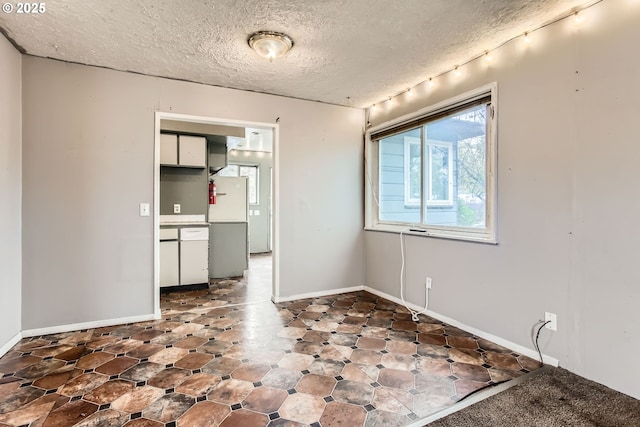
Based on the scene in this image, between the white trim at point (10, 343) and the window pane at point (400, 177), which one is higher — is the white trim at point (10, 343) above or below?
below

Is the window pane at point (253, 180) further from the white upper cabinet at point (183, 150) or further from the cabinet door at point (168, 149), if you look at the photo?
the cabinet door at point (168, 149)

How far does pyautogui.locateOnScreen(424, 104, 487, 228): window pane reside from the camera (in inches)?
114

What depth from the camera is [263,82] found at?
3314mm

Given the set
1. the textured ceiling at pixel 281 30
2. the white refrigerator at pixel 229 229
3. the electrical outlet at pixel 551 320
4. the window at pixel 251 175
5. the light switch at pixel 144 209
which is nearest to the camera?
the textured ceiling at pixel 281 30

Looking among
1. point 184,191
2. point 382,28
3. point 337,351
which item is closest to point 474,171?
point 382,28

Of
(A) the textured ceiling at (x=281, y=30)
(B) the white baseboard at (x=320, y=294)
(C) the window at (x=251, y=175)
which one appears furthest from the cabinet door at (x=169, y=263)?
(C) the window at (x=251, y=175)

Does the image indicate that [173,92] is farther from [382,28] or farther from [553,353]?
[553,353]

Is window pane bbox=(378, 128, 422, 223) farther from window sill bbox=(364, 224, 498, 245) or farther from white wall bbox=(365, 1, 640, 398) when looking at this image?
white wall bbox=(365, 1, 640, 398)

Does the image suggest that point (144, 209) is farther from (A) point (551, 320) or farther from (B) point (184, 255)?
(A) point (551, 320)

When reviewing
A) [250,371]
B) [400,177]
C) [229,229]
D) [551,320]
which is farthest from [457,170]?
[229,229]

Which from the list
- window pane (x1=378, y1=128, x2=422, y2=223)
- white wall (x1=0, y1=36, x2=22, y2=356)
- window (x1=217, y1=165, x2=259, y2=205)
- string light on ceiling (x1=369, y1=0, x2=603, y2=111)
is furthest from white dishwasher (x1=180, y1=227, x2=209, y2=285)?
window (x1=217, y1=165, x2=259, y2=205)

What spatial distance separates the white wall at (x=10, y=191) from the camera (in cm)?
240

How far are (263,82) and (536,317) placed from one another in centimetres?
323

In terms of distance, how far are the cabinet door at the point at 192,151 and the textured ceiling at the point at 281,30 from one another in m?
1.21
